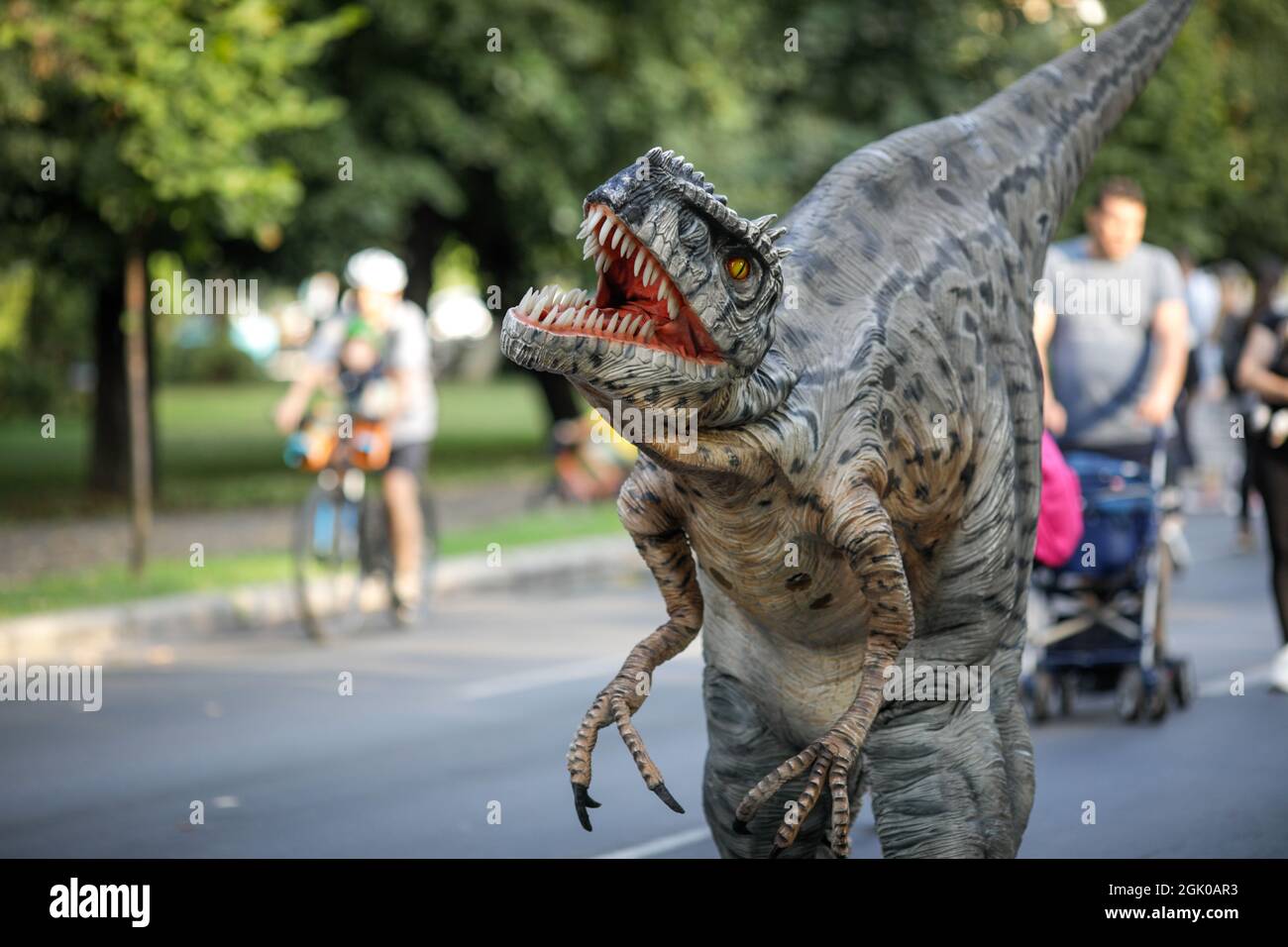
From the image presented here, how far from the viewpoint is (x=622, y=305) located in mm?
3602

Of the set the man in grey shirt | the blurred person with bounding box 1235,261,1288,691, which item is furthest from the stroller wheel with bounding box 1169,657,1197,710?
the man in grey shirt

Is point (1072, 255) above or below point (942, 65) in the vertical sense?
below

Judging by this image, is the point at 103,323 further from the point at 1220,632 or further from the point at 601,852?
the point at 601,852

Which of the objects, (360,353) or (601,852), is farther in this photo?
(360,353)

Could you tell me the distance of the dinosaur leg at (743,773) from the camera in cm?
455

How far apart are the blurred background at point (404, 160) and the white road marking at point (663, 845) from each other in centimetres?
40

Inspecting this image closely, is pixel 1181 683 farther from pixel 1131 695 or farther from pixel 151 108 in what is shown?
pixel 151 108

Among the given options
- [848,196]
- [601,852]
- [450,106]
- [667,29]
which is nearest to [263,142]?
[450,106]

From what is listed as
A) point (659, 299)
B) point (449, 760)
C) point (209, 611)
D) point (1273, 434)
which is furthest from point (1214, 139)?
point (659, 299)

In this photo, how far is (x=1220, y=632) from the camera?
36.8 feet

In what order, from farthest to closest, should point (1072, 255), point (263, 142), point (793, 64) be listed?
point (793, 64)
point (263, 142)
point (1072, 255)

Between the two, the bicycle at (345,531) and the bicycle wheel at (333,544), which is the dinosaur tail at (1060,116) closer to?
the bicycle at (345,531)

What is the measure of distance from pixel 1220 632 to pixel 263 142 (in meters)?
9.86

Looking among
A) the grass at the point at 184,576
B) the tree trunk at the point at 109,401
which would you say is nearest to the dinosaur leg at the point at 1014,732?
the grass at the point at 184,576
